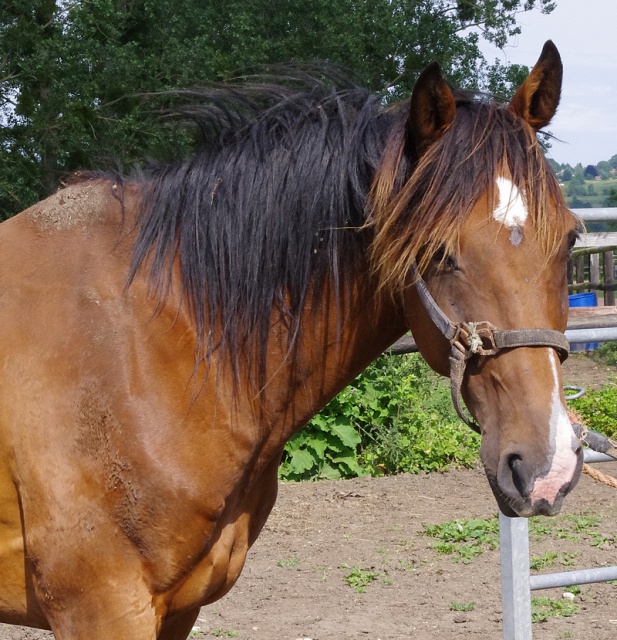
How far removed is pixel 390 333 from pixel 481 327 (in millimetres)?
465

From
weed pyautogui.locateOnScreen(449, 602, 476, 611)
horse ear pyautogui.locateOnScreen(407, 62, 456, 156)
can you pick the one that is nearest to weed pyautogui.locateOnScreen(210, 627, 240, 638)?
weed pyautogui.locateOnScreen(449, 602, 476, 611)

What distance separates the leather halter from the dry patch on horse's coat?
39.7 inches

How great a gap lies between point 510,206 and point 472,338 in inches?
13.7

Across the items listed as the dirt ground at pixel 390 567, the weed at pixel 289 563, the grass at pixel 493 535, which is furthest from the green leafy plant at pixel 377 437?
the weed at pixel 289 563

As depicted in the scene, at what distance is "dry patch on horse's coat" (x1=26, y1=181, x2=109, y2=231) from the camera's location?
2373mm

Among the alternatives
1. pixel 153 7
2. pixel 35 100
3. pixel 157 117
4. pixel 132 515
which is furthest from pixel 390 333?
pixel 153 7

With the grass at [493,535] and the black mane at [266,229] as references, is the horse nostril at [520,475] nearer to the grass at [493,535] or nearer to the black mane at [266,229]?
the black mane at [266,229]

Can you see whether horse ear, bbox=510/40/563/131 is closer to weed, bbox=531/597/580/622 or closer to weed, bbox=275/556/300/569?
weed, bbox=531/597/580/622

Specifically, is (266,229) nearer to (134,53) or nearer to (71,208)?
(71,208)

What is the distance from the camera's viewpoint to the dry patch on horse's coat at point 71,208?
7.79 feet

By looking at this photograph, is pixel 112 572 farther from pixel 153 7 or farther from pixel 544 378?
pixel 153 7

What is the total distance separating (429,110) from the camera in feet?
6.87

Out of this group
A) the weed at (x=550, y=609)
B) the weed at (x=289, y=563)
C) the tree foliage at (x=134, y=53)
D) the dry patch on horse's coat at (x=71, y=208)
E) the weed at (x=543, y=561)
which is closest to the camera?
the dry patch on horse's coat at (x=71, y=208)

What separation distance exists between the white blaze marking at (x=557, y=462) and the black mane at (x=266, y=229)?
74 centimetres
